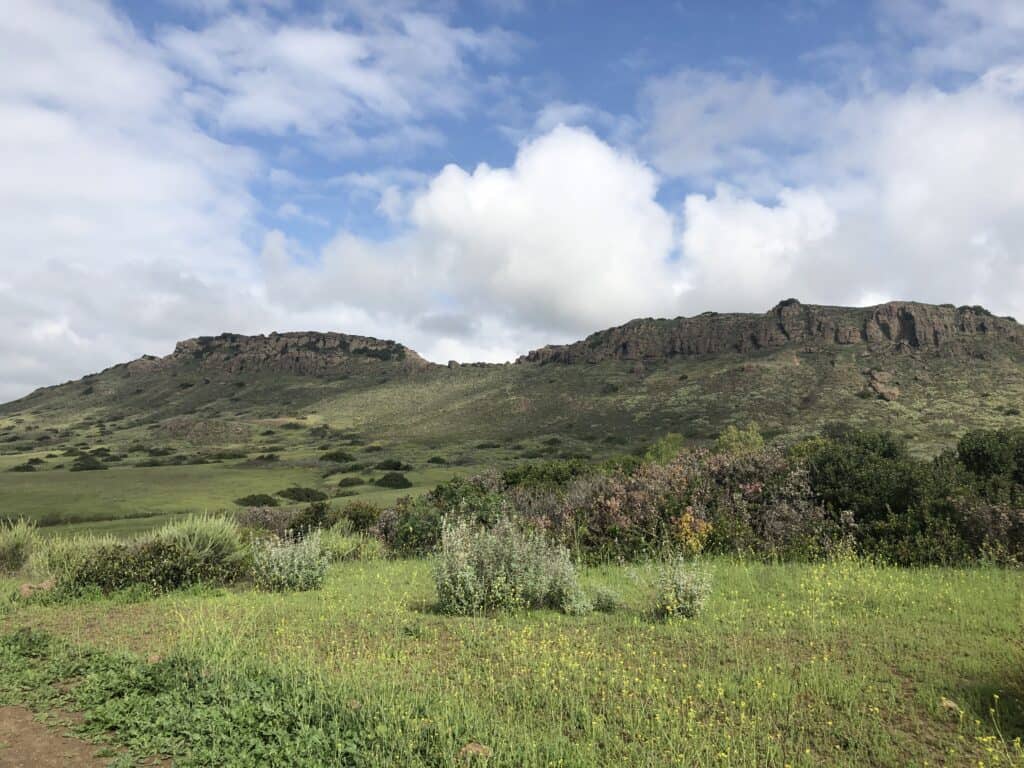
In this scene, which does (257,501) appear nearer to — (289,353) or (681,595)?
(681,595)

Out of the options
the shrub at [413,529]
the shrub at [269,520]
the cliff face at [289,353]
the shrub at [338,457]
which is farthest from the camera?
the cliff face at [289,353]

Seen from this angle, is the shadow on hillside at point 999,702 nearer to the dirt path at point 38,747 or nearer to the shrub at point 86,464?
the dirt path at point 38,747

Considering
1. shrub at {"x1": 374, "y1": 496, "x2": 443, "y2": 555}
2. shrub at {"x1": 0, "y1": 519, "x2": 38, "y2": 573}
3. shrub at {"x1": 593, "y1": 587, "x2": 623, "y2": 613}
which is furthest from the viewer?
shrub at {"x1": 374, "y1": 496, "x2": 443, "y2": 555}

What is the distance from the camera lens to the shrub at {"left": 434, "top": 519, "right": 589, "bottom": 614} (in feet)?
26.0

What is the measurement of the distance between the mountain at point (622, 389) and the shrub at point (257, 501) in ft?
76.0

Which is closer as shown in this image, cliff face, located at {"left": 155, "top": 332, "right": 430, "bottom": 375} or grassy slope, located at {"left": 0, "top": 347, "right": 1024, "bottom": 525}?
grassy slope, located at {"left": 0, "top": 347, "right": 1024, "bottom": 525}

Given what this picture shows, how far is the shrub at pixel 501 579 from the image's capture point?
7.93 metres

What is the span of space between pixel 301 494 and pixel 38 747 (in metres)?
26.6

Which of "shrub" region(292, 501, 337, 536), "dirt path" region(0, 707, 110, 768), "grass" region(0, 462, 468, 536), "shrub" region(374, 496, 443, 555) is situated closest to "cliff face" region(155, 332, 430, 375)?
"grass" region(0, 462, 468, 536)

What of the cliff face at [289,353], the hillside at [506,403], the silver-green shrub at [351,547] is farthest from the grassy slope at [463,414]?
the cliff face at [289,353]

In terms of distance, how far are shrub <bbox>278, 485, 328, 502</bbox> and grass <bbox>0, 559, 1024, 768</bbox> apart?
20.8m

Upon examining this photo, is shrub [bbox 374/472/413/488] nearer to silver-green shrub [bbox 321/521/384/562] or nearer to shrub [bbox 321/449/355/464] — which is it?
shrub [bbox 321/449/355/464]

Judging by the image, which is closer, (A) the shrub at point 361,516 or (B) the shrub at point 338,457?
(A) the shrub at point 361,516

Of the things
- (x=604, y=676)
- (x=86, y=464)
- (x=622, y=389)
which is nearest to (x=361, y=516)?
(x=604, y=676)
